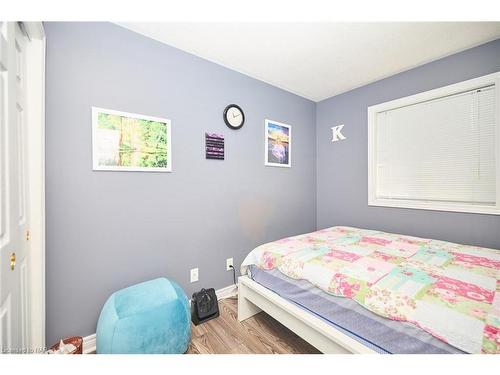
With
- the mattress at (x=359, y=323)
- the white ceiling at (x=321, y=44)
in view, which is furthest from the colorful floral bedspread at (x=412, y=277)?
the white ceiling at (x=321, y=44)

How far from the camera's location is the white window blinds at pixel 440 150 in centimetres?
185

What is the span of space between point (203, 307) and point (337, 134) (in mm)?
2705

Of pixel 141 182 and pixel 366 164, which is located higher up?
pixel 366 164

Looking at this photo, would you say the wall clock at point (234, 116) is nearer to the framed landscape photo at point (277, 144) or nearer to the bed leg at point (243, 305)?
the framed landscape photo at point (277, 144)

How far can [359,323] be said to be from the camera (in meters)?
1.07

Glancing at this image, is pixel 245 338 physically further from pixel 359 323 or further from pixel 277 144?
pixel 277 144

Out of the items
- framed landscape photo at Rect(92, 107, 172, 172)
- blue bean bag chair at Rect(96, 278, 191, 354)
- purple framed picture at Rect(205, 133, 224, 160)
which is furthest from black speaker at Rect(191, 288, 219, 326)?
purple framed picture at Rect(205, 133, 224, 160)

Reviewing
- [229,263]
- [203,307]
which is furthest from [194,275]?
[229,263]

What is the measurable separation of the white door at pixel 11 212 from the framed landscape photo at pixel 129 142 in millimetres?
408

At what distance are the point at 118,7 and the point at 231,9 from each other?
62cm

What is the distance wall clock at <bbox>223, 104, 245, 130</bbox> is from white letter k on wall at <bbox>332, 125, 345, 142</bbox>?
1.44 metres

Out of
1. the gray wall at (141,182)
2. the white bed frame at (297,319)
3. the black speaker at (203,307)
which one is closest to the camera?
the white bed frame at (297,319)

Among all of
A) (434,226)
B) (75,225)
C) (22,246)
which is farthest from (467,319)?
(75,225)

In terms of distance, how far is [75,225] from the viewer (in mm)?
1432
